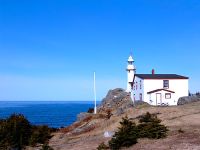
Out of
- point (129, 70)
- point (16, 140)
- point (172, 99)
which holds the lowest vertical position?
point (16, 140)

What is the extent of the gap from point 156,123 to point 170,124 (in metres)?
7.27

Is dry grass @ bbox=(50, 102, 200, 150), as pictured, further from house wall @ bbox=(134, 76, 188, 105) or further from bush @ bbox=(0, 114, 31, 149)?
house wall @ bbox=(134, 76, 188, 105)

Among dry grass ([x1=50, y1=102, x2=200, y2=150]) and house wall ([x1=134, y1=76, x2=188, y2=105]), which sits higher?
house wall ([x1=134, y1=76, x2=188, y2=105])

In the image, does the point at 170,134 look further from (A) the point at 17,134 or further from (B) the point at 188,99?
(B) the point at 188,99

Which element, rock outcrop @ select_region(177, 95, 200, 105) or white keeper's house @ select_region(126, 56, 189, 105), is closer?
rock outcrop @ select_region(177, 95, 200, 105)

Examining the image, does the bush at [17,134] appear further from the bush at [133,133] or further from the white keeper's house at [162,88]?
the white keeper's house at [162,88]

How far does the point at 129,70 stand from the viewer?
247ft

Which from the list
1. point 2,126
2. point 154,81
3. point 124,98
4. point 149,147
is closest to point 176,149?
point 149,147

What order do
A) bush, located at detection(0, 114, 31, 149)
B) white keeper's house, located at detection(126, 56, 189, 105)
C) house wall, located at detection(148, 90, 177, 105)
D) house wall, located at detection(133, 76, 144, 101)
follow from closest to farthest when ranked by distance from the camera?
1. bush, located at detection(0, 114, 31, 149)
2. house wall, located at detection(148, 90, 177, 105)
3. white keeper's house, located at detection(126, 56, 189, 105)
4. house wall, located at detection(133, 76, 144, 101)

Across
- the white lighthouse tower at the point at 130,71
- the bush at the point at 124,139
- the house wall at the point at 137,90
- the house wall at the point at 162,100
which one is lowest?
the bush at the point at 124,139

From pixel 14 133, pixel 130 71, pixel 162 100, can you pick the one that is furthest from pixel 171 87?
pixel 14 133

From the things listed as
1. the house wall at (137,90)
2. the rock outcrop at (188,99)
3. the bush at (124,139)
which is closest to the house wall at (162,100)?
the house wall at (137,90)

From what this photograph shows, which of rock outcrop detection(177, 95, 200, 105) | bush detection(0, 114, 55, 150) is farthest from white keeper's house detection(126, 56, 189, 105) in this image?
bush detection(0, 114, 55, 150)

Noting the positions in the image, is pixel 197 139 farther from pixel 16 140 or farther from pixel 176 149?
pixel 16 140
